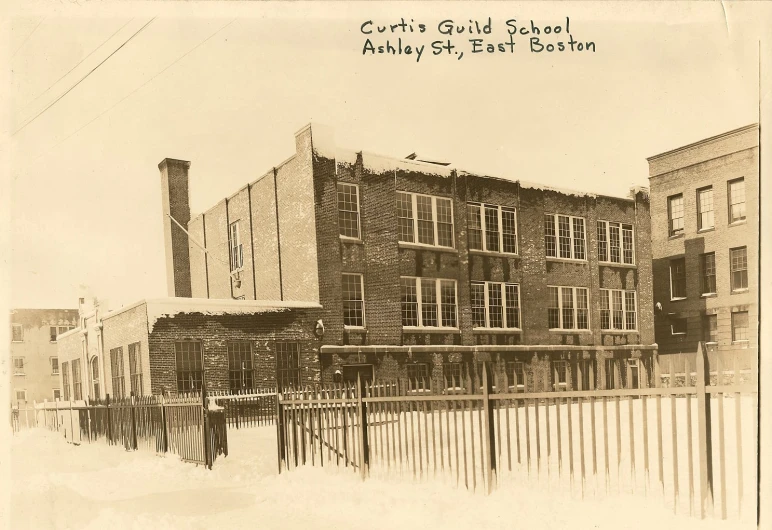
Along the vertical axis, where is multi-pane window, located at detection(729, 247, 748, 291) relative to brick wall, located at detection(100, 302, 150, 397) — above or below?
above

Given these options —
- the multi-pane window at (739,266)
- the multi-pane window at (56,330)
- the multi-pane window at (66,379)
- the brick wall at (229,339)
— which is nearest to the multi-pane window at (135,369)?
the brick wall at (229,339)

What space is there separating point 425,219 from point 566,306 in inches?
198

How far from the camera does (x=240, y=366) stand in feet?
50.3

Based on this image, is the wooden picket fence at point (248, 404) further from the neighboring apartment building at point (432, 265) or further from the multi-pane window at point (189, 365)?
the neighboring apartment building at point (432, 265)

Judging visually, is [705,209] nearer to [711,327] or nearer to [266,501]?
[711,327]

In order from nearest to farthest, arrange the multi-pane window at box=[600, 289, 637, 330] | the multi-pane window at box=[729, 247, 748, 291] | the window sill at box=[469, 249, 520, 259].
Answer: the multi-pane window at box=[729, 247, 748, 291] → the window sill at box=[469, 249, 520, 259] → the multi-pane window at box=[600, 289, 637, 330]

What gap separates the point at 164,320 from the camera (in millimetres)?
14656

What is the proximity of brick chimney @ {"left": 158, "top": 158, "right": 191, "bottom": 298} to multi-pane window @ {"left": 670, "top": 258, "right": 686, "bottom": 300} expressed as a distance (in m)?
11.2

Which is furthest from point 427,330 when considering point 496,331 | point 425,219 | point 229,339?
point 229,339

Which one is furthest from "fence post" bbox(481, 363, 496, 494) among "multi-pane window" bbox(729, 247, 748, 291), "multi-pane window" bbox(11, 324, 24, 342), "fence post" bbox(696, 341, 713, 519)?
"multi-pane window" bbox(11, 324, 24, 342)

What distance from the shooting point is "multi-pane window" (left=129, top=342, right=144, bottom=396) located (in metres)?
14.6

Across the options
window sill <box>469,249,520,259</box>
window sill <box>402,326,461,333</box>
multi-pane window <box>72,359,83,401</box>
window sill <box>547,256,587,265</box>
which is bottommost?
multi-pane window <box>72,359,83,401</box>

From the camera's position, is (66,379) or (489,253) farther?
(489,253)

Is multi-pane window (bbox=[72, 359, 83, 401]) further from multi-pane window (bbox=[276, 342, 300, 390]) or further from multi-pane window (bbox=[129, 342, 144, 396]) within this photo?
multi-pane window (bbox=[276, 342, 300, 390])
